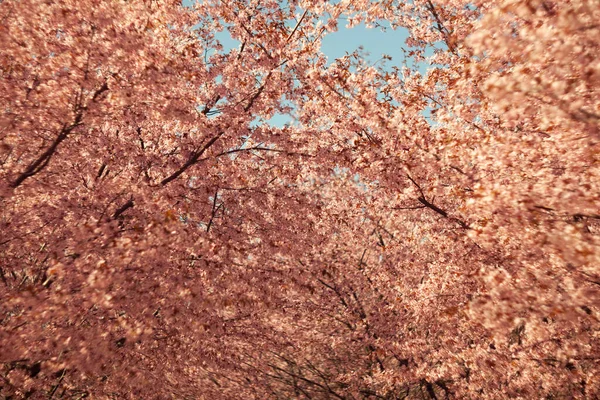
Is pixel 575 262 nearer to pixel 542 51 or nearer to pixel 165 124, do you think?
pixel 542 51

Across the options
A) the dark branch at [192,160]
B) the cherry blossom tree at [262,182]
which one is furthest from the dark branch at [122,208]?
the dark branch at [192,160]

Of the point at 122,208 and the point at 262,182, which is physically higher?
the point at 262,182

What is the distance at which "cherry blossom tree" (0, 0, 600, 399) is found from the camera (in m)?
4.95

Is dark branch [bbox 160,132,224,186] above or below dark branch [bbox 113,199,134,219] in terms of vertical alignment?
above

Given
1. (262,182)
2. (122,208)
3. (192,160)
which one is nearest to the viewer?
(122,208)

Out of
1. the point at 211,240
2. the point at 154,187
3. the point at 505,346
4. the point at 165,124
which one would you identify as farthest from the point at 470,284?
the point at 165,124

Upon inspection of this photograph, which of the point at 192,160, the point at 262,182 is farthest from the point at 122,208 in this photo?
the point at 262,182

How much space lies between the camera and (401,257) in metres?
13.5

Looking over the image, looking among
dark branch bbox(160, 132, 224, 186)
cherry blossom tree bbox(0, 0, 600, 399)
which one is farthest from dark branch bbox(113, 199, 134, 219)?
dark branch bbox(160, 132, 224, 186)

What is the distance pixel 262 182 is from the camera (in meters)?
9.96

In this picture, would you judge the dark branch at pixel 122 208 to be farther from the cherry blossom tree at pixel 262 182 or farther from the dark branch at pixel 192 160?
the dark branch at pixel 192 160

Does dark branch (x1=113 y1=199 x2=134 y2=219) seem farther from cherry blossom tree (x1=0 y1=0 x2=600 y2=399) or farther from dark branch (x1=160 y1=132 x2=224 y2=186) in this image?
dark branch (x1=160 y1=132 x2=224 y2=186)

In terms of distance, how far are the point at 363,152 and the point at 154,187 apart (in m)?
4.44

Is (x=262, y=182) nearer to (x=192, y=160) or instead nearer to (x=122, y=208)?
(x=192, y=160)
